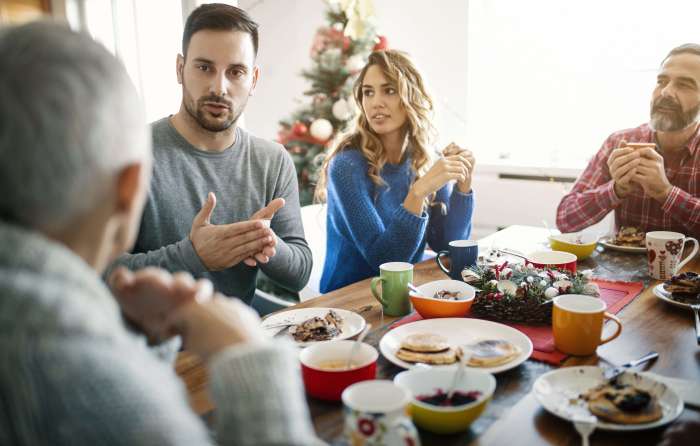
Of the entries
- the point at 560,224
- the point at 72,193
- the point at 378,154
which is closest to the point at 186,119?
the point at 378,154

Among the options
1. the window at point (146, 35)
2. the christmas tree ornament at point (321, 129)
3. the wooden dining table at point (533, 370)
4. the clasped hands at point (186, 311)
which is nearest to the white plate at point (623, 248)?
the wooden dining table at point (533, 370)

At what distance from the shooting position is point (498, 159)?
14.0 ft

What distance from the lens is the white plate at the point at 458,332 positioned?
1.14 metres

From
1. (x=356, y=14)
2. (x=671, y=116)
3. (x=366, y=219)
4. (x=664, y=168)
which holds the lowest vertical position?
(x=366, y=219)

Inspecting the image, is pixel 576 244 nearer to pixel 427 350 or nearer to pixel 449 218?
pixel 449 218

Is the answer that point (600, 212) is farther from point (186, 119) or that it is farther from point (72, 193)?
point (72, 193)

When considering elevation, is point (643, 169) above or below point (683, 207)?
above

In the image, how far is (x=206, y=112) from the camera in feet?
5.94

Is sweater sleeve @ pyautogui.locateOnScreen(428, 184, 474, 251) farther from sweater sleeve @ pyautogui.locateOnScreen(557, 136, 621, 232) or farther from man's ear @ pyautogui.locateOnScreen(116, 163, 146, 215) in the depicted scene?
man's ear @ pyautogui.locateOnScreen(116, 163, 146, 215)

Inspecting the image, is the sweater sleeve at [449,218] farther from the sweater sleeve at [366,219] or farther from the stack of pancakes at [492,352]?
the stack of pancakes at [492,352]

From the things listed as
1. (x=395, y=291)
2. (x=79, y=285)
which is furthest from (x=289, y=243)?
(x=79, y=285)

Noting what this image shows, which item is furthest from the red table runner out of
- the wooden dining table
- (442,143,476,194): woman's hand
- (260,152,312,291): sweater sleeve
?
(442,143,476,194): woman's hand

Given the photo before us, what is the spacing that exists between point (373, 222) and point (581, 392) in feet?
3.61

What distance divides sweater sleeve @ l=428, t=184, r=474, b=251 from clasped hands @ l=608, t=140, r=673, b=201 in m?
0.53
